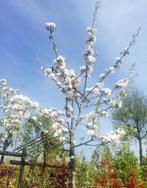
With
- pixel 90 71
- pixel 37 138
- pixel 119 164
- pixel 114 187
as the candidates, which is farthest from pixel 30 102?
pixel 119 164

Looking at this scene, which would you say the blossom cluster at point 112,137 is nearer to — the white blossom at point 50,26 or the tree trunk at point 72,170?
the tree trunk at point 72,170

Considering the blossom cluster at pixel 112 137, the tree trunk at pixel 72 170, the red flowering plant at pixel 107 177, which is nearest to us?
the tree trunk at pixel 72 170

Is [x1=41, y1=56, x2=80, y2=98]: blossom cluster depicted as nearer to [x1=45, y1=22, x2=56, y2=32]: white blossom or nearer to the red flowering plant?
[x1=45, y1=22, x2=56, y2=32]: white blossom

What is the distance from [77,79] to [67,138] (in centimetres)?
190

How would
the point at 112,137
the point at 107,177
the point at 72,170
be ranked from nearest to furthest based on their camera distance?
1. the point at 72,170
2. the point at 112,137
3. the point at 107,177

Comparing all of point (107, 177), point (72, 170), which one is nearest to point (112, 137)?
point (72, 170)

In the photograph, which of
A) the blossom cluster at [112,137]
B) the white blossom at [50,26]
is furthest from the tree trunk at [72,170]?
the white blossom at [50,26]

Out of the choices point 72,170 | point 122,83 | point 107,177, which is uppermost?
point 122,83

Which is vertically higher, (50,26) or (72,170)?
(50,26)

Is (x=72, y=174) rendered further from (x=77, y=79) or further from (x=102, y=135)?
(x=77, y=79)

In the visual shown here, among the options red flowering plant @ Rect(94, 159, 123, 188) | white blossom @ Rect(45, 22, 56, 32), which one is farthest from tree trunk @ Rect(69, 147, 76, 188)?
red flowering plant @ Rect(94, 159, 123, 188)

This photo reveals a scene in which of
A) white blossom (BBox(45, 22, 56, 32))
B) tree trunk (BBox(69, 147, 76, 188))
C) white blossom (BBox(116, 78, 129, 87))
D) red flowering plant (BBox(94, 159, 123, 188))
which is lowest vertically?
tree trunk (BBox(69, 147, 76, 188))

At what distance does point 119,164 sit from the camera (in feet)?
72.9

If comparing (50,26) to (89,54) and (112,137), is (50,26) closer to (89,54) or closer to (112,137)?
(89,54)
